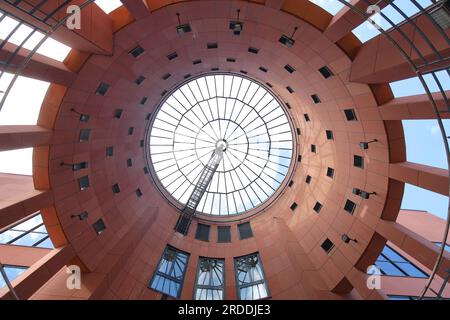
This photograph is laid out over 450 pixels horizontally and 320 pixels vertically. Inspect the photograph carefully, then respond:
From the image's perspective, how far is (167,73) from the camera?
2719cm

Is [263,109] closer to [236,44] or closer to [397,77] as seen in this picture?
[236,44]

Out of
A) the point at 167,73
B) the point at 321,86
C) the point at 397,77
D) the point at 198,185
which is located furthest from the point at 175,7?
the point at 198,185

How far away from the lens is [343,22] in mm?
Answer: 15625

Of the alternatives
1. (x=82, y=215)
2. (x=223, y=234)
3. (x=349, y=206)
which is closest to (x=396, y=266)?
(x=349, y=206)

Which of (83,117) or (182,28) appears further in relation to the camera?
(83,117)

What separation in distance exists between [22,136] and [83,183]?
8.77 m

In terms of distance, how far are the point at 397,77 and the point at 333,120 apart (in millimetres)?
8022

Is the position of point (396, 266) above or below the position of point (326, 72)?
below

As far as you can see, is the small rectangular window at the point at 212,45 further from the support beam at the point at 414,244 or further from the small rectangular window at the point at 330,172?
the support beam at the point at 414,244

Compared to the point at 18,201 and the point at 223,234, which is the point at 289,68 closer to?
the point at 223,234

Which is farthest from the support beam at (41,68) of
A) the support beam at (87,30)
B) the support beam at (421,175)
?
the support beam at (421,175)

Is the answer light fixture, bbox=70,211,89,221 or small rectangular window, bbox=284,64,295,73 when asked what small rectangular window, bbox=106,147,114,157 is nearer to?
light fixture, bbox=70,211,89,221

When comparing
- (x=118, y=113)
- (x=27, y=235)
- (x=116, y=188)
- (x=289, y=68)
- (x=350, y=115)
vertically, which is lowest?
(x=27, y=235)

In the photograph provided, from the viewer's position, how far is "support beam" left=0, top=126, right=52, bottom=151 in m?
15.6
